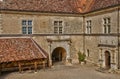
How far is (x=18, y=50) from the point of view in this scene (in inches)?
647

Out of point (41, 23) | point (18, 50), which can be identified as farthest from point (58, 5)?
point (18, 50)

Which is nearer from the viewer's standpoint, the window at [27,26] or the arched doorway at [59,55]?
the window at [27,26]

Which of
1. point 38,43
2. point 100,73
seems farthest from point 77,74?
point 38,43

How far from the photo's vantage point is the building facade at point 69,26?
17.0 metres

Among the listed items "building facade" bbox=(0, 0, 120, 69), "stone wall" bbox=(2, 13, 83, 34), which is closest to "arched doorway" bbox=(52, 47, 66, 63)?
"building facade" bbox=(0, 0, 120, 69)

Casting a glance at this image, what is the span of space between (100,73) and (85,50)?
17.7 feet

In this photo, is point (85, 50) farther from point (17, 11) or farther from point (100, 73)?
point (17, 11)

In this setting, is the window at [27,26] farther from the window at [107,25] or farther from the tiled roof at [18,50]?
the window at [107,25]

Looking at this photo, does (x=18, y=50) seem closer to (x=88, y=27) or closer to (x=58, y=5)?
(x=58, y=5)

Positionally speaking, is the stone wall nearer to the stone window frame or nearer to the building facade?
the building facade

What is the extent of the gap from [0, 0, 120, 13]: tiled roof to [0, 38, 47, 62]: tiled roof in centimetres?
340

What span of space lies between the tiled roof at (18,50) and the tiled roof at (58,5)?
134 inches

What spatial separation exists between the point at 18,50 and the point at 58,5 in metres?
7.57

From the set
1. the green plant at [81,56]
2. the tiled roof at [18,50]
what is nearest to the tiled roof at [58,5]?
the tiled roof at [18,50]
